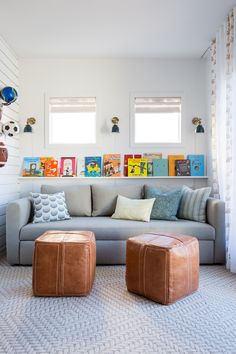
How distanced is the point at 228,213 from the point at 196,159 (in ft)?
3.93

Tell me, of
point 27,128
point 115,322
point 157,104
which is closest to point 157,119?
point 157,104

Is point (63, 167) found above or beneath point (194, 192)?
above

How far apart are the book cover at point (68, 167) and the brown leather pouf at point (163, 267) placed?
189cm

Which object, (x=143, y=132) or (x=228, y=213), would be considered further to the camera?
(x=143, y=132)

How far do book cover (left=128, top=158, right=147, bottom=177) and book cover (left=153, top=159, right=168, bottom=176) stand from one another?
0.14 meters

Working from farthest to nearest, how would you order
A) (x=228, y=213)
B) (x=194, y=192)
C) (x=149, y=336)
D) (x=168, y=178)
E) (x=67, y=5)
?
1. (x=168, y=178)
2. (x=194, y=192)
3. (x=228, y=213)
4. (x=67, y=5)
5. (x=149, y=336)

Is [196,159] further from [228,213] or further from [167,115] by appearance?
[228,213]

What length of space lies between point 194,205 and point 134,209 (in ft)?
2.28

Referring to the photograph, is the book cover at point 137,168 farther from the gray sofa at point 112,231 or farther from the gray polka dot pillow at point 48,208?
the gray polka dot pillow at point 48,208

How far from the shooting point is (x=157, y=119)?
4137 mm

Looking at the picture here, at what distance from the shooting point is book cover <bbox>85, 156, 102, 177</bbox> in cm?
400

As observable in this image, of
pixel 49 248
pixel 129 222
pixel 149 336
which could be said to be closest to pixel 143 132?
pixel 129 222

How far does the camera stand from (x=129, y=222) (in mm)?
3154

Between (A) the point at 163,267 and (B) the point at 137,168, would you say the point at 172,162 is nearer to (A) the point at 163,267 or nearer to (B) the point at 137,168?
(B) the point at 137,168
